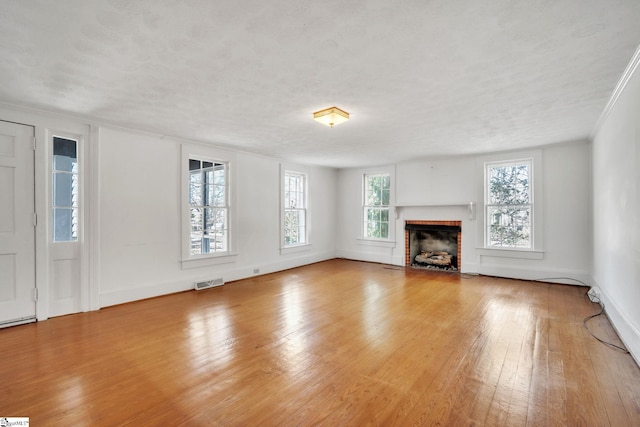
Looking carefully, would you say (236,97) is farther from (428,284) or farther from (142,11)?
(428,284)

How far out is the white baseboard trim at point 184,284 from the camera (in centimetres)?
399

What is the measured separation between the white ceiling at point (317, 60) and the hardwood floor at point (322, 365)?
246cm

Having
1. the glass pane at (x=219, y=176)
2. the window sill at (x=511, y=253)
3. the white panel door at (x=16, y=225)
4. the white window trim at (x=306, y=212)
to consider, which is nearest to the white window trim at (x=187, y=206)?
the glass pane at (x=219, y=176)

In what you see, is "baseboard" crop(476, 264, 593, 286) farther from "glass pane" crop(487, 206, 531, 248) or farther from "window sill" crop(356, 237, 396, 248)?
"window sill" crop(356, 237, 396, 248)

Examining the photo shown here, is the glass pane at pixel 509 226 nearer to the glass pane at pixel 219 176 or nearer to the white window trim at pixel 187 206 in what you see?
the white window trim at pixel 187 206

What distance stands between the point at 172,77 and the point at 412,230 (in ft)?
18.8

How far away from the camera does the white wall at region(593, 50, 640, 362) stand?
2467 millimetres

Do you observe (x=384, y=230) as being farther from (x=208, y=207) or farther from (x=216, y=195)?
(x=208, y=207)

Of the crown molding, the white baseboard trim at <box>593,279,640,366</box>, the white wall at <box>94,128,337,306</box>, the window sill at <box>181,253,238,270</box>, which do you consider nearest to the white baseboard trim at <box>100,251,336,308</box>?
the white wall at <box>94,128,337,306</box>

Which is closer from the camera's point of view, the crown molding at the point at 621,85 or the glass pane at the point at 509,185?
the crown molding at the point at 621,85

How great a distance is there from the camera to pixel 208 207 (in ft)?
16.8

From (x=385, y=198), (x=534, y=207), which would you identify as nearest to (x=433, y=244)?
(x=385, y=198)

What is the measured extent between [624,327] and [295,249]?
5355 mm

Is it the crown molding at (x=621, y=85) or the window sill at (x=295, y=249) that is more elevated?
the crown molding at (x=621, y=85)
